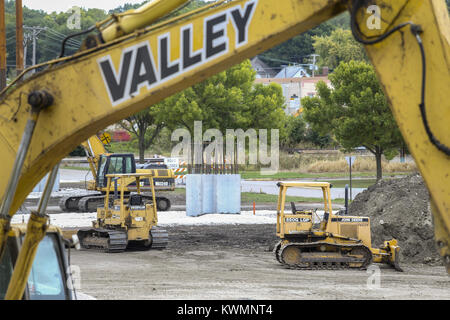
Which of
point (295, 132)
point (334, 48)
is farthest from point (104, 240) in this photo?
point (334, 48)

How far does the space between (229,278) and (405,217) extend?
6.71 m

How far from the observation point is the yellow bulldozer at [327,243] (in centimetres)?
1791

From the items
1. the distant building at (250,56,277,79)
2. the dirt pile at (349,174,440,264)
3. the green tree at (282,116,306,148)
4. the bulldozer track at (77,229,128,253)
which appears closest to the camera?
the dirt pile at (349,174,440,264)

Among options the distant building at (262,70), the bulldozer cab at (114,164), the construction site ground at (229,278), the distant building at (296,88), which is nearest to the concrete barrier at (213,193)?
the bulldozer cab at (114,164)

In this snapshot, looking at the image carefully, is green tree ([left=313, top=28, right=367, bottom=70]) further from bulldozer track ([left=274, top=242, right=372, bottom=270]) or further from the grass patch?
bulldozer track ([left=274, top=242, right=372, bottom=270])

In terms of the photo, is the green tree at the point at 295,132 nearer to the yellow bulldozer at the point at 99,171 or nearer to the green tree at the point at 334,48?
the green tree at the point at 334,48

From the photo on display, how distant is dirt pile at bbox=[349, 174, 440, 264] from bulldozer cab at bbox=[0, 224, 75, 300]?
13450mm

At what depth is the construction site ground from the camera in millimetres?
14164

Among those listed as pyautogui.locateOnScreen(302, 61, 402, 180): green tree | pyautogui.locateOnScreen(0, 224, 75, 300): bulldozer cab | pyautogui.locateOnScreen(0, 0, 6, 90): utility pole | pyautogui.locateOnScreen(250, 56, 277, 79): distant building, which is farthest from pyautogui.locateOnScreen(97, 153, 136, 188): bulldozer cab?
pyautogui.locateOnScreen(250, 56, 277, 79): distant building

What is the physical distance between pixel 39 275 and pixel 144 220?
14216 mm

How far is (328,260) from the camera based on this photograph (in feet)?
58.6

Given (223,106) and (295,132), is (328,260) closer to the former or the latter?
(223,106)

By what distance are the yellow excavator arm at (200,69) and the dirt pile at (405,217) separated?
13864 millimetres
